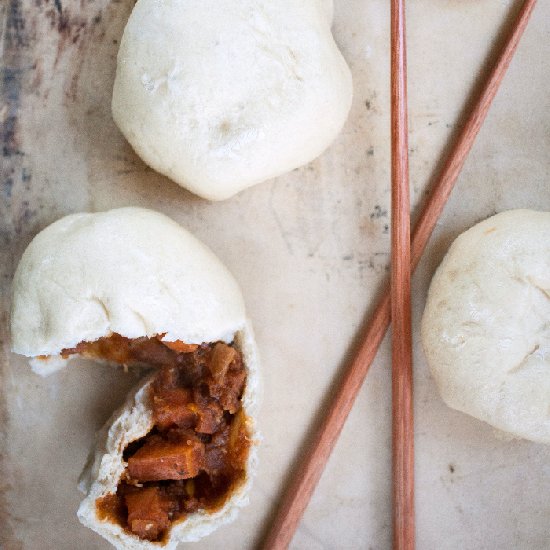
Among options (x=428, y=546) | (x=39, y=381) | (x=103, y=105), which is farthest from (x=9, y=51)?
(x=428, y=546)

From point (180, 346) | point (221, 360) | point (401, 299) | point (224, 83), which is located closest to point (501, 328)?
point (401, 299)

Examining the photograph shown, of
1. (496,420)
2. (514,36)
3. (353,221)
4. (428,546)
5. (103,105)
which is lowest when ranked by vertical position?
(428,546)

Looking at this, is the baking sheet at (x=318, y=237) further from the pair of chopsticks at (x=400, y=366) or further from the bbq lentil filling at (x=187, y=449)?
the bbq lentil filling at (x=187, y=449)

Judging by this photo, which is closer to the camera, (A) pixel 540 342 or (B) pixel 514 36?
(A) pixel 540 342

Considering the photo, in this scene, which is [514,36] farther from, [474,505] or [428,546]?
[428,546]

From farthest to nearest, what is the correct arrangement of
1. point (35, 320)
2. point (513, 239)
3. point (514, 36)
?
point (514, 36)
point (513, 239)
point (35, 320)

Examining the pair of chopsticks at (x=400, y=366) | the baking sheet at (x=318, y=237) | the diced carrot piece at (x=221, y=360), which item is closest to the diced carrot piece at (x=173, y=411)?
the diced carrot piece at (x=221, y=360)

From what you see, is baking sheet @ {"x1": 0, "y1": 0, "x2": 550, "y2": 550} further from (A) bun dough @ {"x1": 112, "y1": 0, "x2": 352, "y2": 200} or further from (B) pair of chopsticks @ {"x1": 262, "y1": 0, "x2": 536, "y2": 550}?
(A) bun dough @ {"x1": 112, "y1": 0, "x2": 352, "y2": 200}
